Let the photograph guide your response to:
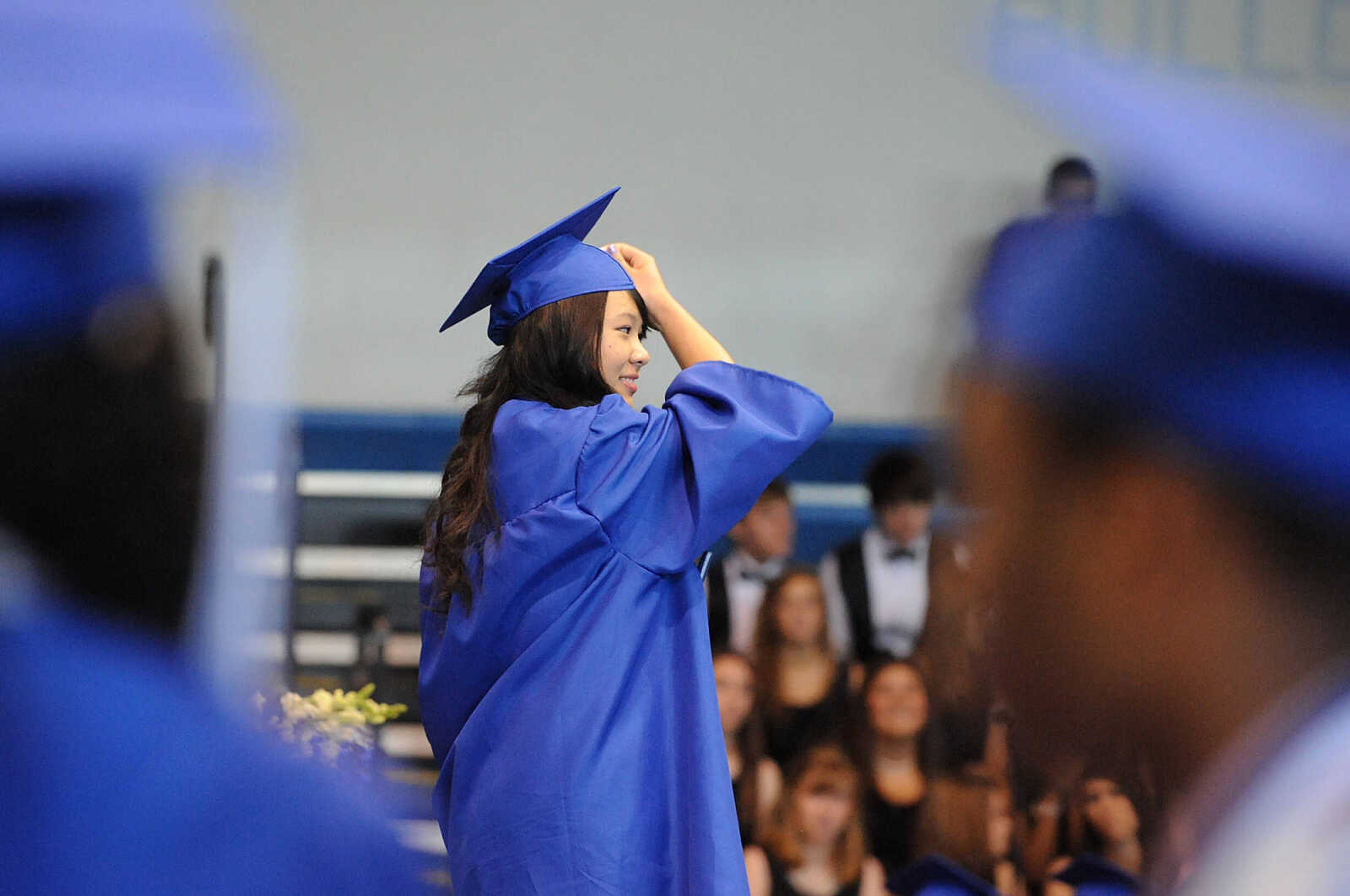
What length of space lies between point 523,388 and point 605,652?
373 millimetres

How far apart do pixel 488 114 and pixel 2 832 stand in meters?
3.96

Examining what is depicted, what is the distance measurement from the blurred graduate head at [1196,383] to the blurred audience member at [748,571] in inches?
86.0

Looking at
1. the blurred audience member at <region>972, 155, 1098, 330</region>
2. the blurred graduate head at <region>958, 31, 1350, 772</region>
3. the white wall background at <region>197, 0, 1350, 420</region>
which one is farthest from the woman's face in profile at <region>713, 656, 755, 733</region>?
the blurred graduate head at <region>958, 31, 1350, 772</region>

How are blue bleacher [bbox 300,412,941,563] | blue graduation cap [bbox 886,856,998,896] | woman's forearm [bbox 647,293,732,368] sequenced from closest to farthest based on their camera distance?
woman's forearm [bbox 647,293,732,368]
blue graduation cap [bbox 886,856,998,896]
blue bleacher [bbox 300,412,941,563]

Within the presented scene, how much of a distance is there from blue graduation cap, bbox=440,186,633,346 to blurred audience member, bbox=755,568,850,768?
1.58 m

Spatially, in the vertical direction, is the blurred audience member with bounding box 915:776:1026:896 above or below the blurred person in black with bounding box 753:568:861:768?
below

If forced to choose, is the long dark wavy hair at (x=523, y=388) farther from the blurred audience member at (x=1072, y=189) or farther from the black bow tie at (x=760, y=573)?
the black bow tie at (x=760, y=573)

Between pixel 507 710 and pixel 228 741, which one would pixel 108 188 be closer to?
pixel 228 741

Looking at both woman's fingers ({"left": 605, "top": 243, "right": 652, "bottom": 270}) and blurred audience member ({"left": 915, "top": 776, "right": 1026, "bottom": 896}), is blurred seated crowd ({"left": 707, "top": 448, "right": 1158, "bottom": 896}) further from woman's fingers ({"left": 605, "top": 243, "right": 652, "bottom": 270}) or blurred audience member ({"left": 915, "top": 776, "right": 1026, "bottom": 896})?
woman's fingers ({"left": 605, "top": 243, "right": 652, "bottom": 270})

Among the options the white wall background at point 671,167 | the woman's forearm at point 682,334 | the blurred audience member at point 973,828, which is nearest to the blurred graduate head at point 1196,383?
the woman's forearm at point 682,334

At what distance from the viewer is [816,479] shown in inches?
171

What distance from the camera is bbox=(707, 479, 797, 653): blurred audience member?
3.50m

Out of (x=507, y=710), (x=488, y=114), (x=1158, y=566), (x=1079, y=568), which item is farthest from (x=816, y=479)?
(x=1158, y=566)

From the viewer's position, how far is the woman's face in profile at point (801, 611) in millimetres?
3490
